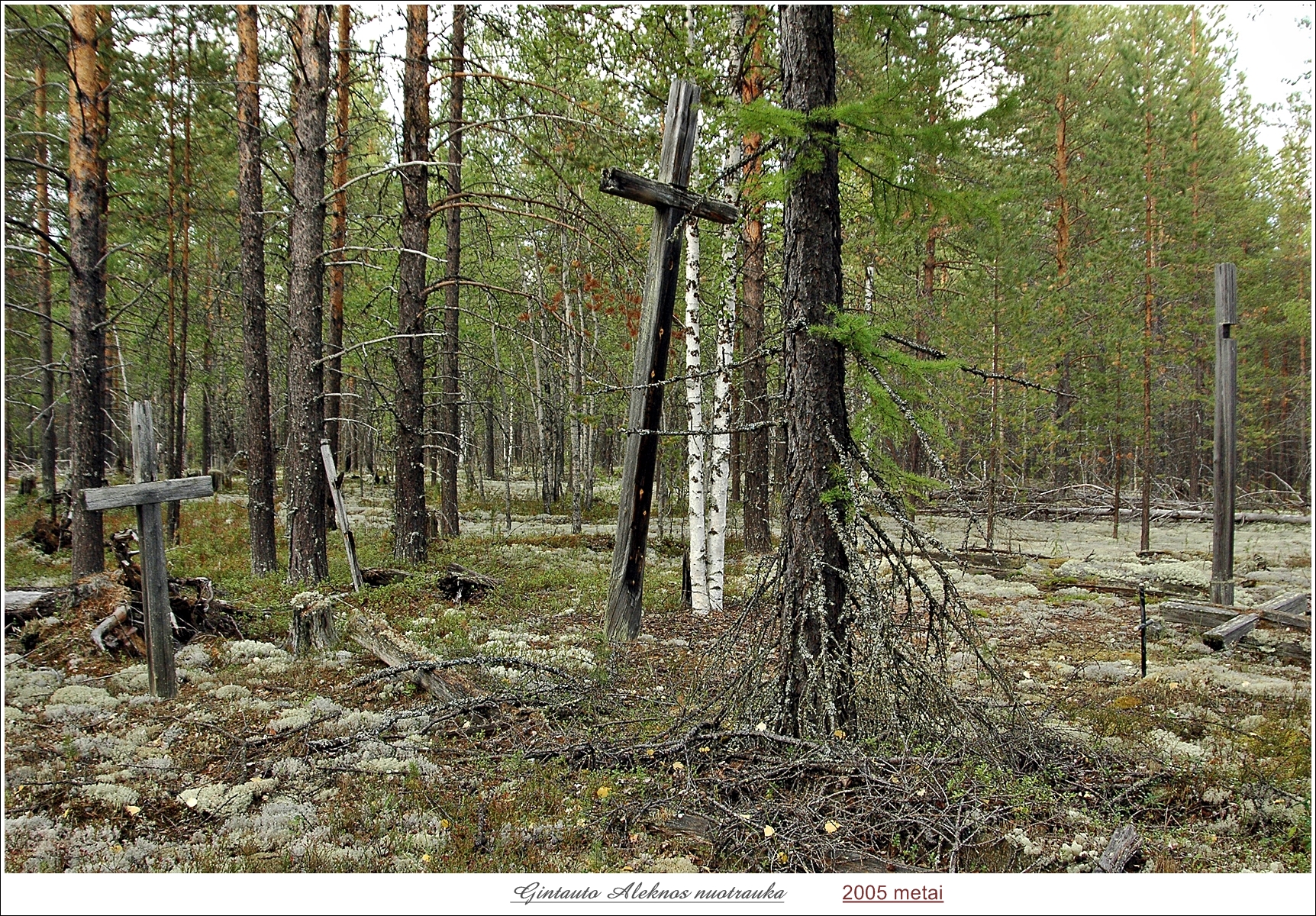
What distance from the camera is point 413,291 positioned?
1124 cm

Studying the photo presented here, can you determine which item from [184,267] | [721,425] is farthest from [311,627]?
[184,267]

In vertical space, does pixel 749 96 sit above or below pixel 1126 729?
above

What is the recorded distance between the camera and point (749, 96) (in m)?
11.1

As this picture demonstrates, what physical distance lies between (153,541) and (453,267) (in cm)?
868

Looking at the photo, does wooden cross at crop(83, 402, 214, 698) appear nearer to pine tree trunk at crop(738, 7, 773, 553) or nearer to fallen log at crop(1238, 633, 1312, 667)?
pine tree trunk at crop(738, 7, 773, 553)

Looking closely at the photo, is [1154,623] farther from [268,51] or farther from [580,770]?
[268,51]

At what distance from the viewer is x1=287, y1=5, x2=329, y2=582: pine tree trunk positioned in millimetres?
9289

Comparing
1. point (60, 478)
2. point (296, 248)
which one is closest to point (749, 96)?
point (296, 248)

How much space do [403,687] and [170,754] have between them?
1.80 m

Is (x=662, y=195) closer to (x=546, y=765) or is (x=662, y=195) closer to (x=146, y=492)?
(x=546, y=765)

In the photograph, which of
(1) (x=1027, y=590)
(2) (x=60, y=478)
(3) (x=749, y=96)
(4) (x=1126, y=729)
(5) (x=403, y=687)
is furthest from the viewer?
(2) (x=60, y=478)

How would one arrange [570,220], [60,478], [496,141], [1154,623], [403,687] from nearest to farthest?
[403,687]
[570,220]
[1154,623]
[496,141]
[60,478]

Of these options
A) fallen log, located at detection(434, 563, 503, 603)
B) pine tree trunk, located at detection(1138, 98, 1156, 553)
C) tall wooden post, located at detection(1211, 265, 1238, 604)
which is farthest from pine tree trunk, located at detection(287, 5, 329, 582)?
pine tree trunk, located at detection(1138, 98, 1156, 553)

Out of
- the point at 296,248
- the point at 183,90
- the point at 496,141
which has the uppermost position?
the point at 496,141
